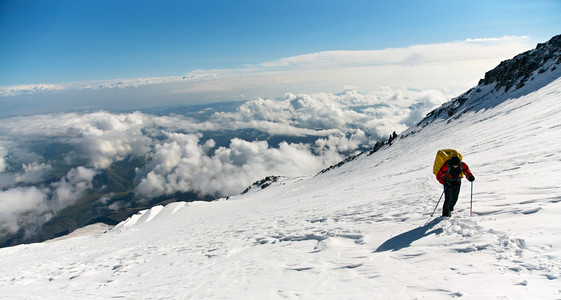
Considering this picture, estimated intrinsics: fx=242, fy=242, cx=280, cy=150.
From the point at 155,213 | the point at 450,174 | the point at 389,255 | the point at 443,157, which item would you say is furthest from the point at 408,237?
the point at 155,213

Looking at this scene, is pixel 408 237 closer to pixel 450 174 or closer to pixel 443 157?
pixel 450 174

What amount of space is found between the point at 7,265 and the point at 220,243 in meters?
21.5

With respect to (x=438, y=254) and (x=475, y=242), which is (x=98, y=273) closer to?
(x=438, y=254)

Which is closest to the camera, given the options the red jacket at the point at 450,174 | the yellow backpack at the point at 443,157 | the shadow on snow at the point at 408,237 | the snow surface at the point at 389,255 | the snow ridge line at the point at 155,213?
the snow surface at the point at 389,255

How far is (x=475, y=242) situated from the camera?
642 cm

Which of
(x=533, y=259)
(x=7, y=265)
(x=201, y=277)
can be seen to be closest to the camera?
(x=533, y=259)

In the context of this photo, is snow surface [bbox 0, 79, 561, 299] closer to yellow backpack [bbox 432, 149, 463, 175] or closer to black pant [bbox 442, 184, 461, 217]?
black pant [bbox 442, 184, 461, 217]

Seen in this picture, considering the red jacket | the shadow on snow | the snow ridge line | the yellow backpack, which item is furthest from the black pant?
the snow ridge line

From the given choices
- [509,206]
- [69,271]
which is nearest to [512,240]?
[509,206]

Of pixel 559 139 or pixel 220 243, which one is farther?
pixel 220 243

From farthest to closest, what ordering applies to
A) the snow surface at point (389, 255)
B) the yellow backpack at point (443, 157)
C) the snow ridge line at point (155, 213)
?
the snow ridge line at point (155, 213) < the yellow backpack at point (443, 157) < the snow surface at point (389, 255)

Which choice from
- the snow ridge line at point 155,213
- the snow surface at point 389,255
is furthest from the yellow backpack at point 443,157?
the snow ridge line at point 155,213

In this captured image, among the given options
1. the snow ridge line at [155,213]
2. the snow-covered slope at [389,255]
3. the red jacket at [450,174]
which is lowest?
the snow ridge line at [155,213]

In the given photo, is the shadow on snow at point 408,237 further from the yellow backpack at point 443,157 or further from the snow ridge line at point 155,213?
the snow ridge line at point 155,213
